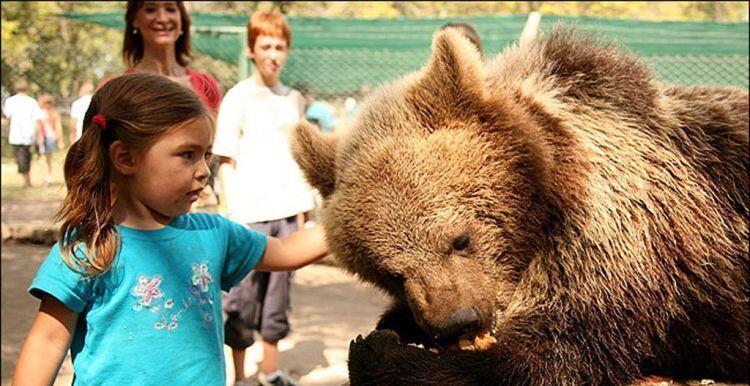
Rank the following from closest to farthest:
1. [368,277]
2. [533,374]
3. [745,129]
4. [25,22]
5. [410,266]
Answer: [533,374]
[410,266]
[368,277]
[745,129]
[25,22]

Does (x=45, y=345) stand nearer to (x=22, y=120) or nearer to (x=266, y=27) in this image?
(x=266, y=27)

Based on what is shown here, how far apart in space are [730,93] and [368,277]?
1996 mm

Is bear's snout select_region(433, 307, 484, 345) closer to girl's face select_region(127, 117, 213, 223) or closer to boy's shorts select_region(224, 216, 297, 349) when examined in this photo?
girl's face select_region(127, 117, 213, 223)

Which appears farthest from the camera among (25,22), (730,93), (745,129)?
(25,22)

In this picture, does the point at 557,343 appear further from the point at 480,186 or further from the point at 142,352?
the point at 142,352

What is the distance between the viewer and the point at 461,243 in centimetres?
276

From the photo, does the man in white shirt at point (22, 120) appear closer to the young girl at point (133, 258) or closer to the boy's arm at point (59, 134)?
the boy's arm at point (59, 134)

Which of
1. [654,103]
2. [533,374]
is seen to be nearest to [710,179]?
[654,103]

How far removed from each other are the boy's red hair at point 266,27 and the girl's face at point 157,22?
45.1 inches

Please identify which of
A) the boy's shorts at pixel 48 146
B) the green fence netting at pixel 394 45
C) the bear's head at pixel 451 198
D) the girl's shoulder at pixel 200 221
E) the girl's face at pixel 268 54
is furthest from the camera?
the green fence netting at pixel 394 45

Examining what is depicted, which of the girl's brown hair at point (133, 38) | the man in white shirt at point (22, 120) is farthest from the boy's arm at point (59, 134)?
the girl's brown hair at point (133, 38)

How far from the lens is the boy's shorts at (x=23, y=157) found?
7836 mm

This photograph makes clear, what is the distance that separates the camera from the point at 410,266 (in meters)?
2.76

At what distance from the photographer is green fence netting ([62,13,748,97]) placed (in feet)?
30.2
